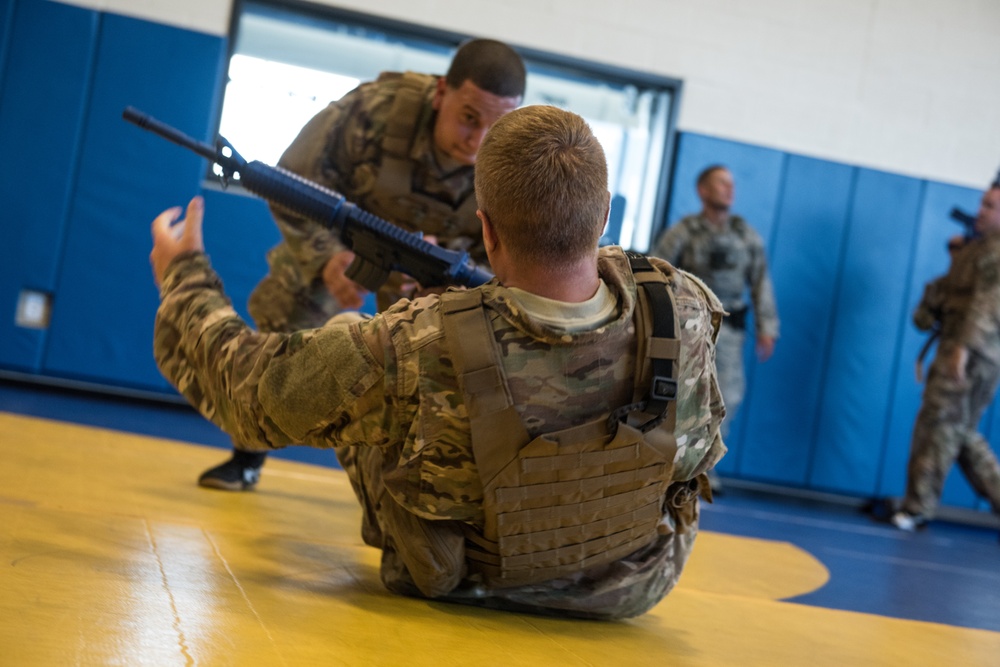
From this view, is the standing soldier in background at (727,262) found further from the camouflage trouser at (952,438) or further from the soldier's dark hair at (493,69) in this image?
the soldier's dark hair at (493,69)

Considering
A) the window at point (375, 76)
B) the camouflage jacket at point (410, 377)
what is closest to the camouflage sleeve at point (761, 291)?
the window at point (375, 76)

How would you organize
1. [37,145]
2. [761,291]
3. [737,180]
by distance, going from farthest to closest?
[737,180] → [761,291] → [37,145]

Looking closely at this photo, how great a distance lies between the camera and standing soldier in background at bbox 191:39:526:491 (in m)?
2.95

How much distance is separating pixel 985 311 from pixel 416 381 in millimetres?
4944

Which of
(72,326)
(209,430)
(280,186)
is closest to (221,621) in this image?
(280,186)

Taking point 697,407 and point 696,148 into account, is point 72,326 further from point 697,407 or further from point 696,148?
point 697,407

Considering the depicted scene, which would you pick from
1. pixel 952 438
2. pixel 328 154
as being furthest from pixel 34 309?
pixel 952 438

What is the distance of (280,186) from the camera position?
2.61 metres

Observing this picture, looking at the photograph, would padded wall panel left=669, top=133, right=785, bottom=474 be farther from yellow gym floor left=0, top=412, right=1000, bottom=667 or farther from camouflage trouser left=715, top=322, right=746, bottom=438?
yellow gym floor left=0, top=412, right=1000, bottom=667

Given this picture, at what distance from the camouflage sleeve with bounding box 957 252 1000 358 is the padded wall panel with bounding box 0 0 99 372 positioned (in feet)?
16.8

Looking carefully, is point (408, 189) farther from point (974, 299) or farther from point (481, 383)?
point (974, 299)

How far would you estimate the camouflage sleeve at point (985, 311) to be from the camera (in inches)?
224

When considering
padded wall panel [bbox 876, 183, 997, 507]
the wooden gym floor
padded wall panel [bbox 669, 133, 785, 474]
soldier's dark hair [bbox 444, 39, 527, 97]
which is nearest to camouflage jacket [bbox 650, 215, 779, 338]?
padded wall panel [bbox 669, 133, 785, 474]

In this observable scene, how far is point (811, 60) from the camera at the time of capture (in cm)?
662
